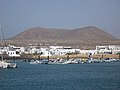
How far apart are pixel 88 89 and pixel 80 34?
153935 millimetres

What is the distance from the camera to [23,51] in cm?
9625

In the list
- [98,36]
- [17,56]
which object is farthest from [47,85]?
[98,36]

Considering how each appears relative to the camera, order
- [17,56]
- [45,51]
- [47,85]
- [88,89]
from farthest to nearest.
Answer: [45,51] → [17,56] → [47,85] → [88,89]

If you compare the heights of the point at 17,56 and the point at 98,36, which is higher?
the point at 98,36

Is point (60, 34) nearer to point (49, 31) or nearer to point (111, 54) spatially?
point (49, 31)

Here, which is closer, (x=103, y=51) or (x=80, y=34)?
(x=103, y=51)

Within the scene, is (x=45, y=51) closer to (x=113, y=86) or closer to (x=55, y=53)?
(x=55, y=53)

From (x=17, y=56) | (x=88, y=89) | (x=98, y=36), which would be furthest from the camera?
(x=98, y=36)

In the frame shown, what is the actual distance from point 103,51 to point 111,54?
183 inches

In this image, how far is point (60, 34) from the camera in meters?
187

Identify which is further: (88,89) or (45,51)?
(45,51)

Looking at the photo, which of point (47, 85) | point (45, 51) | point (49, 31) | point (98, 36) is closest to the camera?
point (47, 85)

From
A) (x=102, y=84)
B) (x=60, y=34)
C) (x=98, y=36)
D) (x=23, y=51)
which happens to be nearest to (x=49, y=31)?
(x=60, y=34)

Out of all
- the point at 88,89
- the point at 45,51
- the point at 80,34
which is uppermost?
the point at 80,34
